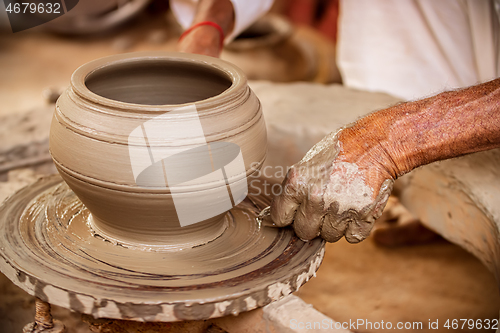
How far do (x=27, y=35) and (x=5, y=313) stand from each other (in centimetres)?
458

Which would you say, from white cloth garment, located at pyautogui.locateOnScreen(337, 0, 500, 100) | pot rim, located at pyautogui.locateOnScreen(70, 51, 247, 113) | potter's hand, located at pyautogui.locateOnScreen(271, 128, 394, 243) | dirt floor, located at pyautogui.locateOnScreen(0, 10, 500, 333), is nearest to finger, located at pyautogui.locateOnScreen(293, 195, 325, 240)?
potter's hand, located at pyautogui.locateOnScreen(271, 128, 394, 243)

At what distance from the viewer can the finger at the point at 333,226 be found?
1.22 metres

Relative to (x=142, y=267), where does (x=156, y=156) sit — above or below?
above

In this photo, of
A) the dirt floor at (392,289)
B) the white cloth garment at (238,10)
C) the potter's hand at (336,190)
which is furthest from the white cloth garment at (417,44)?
the potter's hand at (336,190)

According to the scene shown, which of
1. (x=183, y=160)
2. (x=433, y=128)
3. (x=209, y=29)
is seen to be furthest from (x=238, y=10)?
(x=183, y=160)

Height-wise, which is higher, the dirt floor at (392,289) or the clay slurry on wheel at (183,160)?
the clay slurry on wheel at (183,160)

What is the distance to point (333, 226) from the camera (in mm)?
1229

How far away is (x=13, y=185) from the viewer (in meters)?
1.77

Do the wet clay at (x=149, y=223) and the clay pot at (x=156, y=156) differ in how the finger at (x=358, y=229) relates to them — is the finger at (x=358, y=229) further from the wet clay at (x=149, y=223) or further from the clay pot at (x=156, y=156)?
the clay pot at (x=156, y=156)

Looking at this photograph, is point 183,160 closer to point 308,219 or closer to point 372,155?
point 308,219

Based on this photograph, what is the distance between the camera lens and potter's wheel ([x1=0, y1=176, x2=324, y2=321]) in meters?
1.03

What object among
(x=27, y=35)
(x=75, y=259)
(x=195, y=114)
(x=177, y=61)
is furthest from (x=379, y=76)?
(x=27, y=35)

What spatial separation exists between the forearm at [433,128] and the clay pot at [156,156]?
313 mm

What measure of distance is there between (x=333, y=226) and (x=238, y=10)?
128 cm
